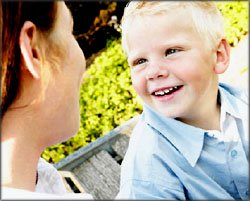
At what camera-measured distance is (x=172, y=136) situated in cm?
142

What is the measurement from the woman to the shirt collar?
582 mm

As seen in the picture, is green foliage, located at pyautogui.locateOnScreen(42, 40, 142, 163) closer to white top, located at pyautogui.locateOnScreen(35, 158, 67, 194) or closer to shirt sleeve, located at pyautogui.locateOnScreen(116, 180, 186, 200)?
shirt sleeve, located at pyautogui.locateOnScreen(116, 180, 186, 200)

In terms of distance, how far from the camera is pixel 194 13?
4.55ft

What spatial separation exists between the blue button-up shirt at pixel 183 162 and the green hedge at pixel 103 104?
148 centimetres

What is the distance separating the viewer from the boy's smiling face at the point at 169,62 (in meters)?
1.30

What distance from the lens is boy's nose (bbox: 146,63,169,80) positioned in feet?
4.23

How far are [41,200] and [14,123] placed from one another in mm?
164

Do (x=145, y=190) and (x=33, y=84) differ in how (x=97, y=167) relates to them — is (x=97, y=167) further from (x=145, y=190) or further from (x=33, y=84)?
(x=33, y=84)

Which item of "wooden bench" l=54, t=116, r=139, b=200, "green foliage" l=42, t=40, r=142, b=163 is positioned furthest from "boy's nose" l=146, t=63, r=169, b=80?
"green foliage" l=42, t=40, r=142, b=163

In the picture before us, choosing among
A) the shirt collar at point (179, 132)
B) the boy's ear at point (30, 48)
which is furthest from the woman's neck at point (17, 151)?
the shirt collar at point (179, 132)

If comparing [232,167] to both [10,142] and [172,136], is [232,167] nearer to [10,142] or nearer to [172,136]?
[172,136]

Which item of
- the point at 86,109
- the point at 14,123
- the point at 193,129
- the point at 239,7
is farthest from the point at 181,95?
the point at 239,7

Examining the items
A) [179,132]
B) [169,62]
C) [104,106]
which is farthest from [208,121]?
[104,106]

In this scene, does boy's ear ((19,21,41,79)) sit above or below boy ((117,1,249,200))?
above
